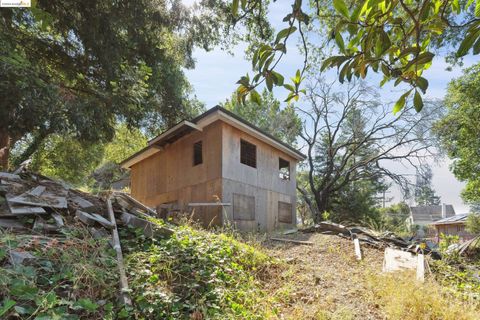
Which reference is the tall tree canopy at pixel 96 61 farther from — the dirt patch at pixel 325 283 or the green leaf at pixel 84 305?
the green leaf at pixel 84 305

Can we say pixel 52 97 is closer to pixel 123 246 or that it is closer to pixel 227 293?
pixel 123 246

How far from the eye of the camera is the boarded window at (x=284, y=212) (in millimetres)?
13211

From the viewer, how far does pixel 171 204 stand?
39.6 ft

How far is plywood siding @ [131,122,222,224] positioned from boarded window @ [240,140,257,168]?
1.57m

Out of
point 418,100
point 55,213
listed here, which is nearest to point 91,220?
point 55,213

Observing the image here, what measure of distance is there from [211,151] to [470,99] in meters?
13.3

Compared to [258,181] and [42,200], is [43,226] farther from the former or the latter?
[258,181]

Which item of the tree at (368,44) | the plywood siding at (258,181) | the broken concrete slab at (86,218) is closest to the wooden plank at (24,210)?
the broken concrete slab at (86,218)

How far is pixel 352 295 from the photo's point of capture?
4.37 metres

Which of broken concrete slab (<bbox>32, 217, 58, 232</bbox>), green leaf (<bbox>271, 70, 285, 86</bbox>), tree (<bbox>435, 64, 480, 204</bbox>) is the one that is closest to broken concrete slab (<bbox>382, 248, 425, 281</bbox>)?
green leaf (<bbox>271, 70, 285, 86</bbox>)

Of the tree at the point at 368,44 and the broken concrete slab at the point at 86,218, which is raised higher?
the tree at the point at 368,44

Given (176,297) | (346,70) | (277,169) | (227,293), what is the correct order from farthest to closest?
(277,169), (227,293), (176,297), (346,70)

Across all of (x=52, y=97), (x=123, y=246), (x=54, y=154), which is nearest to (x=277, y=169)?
(x=52, y=97)

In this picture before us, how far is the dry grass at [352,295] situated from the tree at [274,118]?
16.2m
